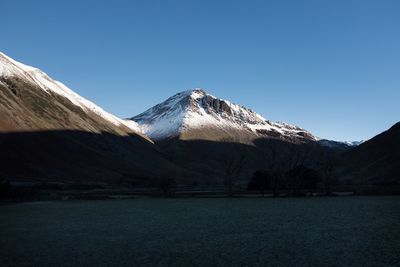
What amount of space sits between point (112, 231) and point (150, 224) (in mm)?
8220

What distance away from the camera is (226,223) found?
61.5 meters

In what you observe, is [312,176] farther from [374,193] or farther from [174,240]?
[174,240]

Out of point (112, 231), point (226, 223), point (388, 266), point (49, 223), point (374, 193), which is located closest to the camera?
point (388, 266)

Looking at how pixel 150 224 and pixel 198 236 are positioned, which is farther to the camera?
pixel 150 224

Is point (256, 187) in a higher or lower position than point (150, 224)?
higher

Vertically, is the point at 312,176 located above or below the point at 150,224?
above

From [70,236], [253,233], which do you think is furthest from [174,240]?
[70,236]

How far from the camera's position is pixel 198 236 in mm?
48562

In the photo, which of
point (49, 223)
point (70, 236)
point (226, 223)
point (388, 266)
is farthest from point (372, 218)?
point (49, 223)

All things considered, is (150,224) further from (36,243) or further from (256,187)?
(256,187)

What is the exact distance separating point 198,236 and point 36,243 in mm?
16368

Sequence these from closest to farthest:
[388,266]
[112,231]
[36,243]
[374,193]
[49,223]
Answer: [388,266]
[36,243]
[112,231]
[49,223]
[374,193]

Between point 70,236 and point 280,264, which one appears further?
point 70,236

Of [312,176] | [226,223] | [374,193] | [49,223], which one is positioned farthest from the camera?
[312,176]
